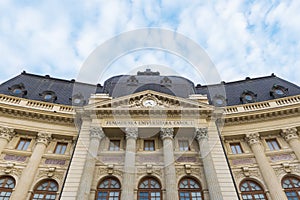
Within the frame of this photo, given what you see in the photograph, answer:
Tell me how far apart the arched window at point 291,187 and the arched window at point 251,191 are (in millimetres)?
1779

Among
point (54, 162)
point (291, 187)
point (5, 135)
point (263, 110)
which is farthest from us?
point (263, 110)

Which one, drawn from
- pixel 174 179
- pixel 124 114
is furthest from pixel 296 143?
pixel 124 114

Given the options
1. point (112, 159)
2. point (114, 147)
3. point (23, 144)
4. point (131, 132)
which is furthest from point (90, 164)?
point (23, 144)

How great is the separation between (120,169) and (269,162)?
1237 cm

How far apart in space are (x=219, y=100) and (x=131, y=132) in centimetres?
1083

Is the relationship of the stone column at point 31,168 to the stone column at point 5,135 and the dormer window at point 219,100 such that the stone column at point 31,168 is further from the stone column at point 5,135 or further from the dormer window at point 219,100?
the dormer window at point 219,100

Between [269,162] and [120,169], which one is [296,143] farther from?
[120,169]

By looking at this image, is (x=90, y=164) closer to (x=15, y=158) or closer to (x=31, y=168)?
(x=31, y=168)

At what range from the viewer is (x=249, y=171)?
18.4 m

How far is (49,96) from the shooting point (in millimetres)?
24000

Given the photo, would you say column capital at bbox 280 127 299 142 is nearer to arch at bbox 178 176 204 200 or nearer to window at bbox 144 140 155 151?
arch at bbox 178 176 204 200

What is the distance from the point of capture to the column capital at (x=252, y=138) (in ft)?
65.6

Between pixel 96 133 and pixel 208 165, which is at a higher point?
pixel 96 133

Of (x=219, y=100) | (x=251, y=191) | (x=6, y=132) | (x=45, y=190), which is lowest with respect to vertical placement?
(x=251, y=191)
